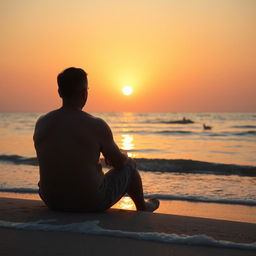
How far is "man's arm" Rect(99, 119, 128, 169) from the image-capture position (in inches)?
134

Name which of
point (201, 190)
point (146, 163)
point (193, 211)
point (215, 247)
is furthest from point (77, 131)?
point (146, 163)

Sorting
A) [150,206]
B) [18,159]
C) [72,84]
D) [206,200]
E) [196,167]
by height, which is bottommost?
[18,159]

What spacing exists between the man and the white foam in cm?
33

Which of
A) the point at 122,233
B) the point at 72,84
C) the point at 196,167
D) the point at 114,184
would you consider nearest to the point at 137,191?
the point at 114,184

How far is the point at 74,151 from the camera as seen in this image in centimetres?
343

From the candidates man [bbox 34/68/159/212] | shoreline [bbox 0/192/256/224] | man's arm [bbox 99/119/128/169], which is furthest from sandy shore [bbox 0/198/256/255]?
shoreline [bbox 0/192/256/224]

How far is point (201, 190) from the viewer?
6895 millimetres

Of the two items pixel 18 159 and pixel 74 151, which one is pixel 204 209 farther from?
pixel 18 159

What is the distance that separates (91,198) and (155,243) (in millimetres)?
961

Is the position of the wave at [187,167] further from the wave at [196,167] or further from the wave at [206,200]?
the wave at [206,200]

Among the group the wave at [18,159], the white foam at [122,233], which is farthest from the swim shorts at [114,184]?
the wave at [18,159]

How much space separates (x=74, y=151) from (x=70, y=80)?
550 mm

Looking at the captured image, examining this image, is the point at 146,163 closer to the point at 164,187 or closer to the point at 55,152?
the point at 164,187

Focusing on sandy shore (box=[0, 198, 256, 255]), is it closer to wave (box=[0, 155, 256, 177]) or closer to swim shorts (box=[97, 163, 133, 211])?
swim shorts (box=[97, 163, 133, 211])
